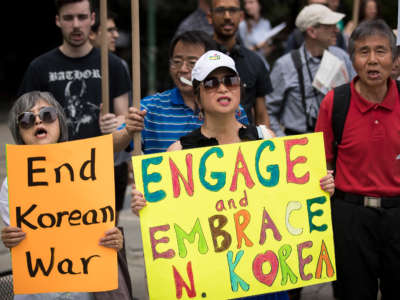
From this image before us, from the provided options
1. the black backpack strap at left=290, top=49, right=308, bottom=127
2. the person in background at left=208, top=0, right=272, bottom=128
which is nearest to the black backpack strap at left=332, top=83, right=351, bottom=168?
the person in background at left=208, top=0, right=272, bottom=128

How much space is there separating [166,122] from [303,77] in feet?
5.26

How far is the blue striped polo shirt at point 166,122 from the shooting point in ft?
12.4

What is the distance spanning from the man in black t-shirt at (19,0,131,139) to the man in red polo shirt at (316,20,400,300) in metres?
1.60

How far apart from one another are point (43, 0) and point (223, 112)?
666 inches

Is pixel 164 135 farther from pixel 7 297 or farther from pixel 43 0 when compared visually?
pixel 43 0

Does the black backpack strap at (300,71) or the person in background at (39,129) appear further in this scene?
the black backpack strap at (300,71)

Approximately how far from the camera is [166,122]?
12.4ft

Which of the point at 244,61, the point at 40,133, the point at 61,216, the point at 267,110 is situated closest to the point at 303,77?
the point at 267,110

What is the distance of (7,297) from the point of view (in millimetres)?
3717

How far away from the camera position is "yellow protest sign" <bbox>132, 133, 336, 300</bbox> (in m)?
3.00

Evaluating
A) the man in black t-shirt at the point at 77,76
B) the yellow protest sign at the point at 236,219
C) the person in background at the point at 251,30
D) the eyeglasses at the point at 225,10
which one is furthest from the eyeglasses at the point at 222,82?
the person in background at the point at 251,30

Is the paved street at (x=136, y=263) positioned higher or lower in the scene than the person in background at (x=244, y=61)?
lower

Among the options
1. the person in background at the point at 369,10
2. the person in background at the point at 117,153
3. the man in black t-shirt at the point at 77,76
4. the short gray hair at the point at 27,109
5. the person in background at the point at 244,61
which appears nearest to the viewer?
the short gray hair at the point at 27,109

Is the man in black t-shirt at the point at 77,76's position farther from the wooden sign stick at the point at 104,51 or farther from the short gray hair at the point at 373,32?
the short gray hair at the point at 373,32
